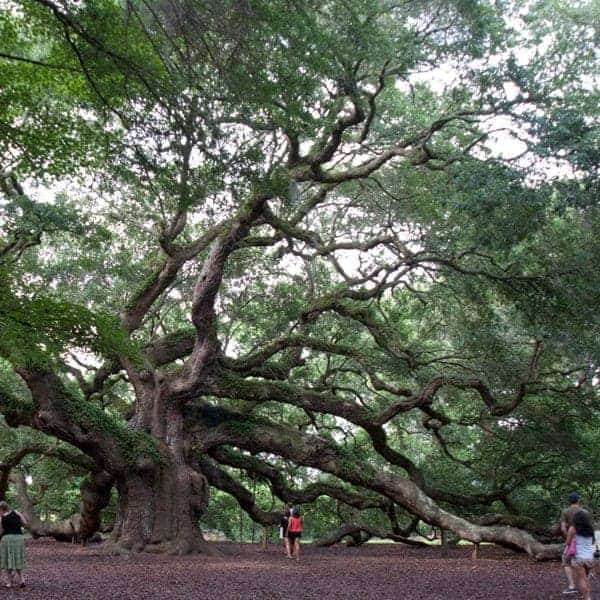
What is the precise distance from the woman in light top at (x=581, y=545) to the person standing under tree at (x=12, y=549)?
5.97 meters

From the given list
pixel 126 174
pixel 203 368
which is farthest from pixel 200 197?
pixel 203 368

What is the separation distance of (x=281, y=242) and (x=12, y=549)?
7.04 metres

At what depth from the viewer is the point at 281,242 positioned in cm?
1248

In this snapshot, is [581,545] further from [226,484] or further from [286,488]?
[226,484]

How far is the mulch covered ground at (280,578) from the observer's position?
7129 millimetres

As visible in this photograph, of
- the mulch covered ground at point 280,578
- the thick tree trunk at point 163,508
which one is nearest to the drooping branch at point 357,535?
the mulch covered ground at point 280,578

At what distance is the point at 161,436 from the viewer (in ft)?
41.3

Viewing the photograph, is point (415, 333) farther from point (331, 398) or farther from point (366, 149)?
point (366, 149)

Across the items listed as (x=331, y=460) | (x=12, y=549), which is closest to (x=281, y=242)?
(x=331, y=460)

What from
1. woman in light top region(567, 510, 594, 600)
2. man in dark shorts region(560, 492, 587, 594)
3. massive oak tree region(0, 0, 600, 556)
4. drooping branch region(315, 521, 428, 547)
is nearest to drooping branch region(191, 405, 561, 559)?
massive oak tree region(0, 0, 600, 556)

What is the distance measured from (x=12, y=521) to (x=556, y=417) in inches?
382

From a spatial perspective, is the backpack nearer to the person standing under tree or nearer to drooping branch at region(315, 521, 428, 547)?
drooping branch at region(315, 521, 428, 547)

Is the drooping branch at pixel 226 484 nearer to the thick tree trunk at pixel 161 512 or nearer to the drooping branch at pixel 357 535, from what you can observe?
the thick tree trunk at pixel 161 512

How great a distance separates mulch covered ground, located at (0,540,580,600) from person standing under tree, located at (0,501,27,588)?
251 millimetres
